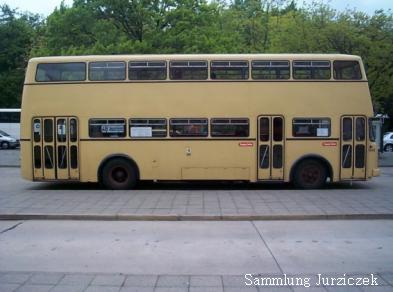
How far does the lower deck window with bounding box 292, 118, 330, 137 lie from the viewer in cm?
1518

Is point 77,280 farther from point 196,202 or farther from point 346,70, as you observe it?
point 346,70

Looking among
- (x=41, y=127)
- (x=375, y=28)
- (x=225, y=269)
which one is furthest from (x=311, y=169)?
(x=375, y=28)

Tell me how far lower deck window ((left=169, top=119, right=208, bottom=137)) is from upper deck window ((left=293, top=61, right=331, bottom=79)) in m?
3.07

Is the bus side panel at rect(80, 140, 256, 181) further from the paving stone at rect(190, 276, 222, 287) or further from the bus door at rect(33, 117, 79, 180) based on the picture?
the paving stone at rect(190, 276, 222, 287)

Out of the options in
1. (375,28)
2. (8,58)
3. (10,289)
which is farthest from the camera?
(8,58)

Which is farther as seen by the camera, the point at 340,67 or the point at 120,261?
the point at 340,67

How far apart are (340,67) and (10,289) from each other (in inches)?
476

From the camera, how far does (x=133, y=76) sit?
1530cm

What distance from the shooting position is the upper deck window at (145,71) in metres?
15.3

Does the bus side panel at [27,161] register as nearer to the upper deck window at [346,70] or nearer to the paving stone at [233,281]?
the upper deck window at [346,70]

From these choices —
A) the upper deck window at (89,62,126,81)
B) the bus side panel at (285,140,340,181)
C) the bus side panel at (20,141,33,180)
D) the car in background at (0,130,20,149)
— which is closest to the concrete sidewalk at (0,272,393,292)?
the bus side panel at (285,140,340,181)

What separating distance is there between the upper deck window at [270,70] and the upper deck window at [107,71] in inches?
153

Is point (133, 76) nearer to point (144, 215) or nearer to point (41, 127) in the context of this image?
point (41, 127)

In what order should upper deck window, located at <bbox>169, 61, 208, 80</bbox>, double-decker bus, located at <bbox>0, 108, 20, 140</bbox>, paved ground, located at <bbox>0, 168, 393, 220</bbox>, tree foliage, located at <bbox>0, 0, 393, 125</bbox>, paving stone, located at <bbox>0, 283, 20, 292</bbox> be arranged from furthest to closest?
double-decker bus, located at <bbox>0, 108, 20, 140</bbox>, tree foliage, located at <bbox>0, 0, 393, 125</bbox>, upper deck window, located at <bbox>169, 61, 208, 80</bbox>, paved ground, located at <bbox>0, 168, 393, 220</bbox>, paving stone, located at <bbox>0, 283, 20, 292</bbox>
